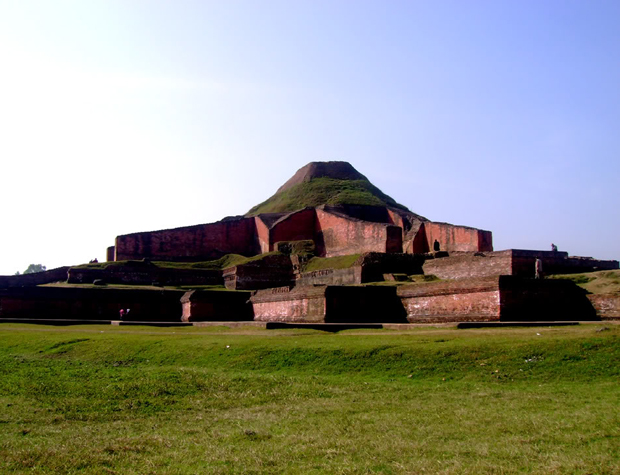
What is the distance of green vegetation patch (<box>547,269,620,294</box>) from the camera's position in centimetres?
1242

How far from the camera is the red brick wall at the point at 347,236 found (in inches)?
926

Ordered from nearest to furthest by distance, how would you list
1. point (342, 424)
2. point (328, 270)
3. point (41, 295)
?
point (342, 424)
point (41, 295)
point (328, 270)

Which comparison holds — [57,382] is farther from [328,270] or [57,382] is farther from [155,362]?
[328,270]

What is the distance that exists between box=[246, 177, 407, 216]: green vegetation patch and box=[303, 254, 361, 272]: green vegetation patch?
9.27 metres

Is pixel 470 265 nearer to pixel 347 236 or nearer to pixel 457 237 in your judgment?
pixel 457 237

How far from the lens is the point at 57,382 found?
7805 mm

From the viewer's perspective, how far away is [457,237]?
23969mm

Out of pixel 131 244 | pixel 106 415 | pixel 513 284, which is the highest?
pixel 131 244

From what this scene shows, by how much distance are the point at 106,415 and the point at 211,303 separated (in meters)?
11.5

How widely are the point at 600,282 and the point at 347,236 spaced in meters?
14.4

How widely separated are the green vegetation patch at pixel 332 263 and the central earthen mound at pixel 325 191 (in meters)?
9.04

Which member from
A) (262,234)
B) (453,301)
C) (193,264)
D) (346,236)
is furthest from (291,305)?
(262,234)

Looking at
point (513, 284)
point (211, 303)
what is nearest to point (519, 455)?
point (513, 284)

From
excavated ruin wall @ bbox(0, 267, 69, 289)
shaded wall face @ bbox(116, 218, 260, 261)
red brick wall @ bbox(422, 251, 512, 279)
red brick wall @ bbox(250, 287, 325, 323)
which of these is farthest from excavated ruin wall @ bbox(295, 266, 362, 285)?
excavated ruin wall @ bbox(0, 267, 69, 289)
